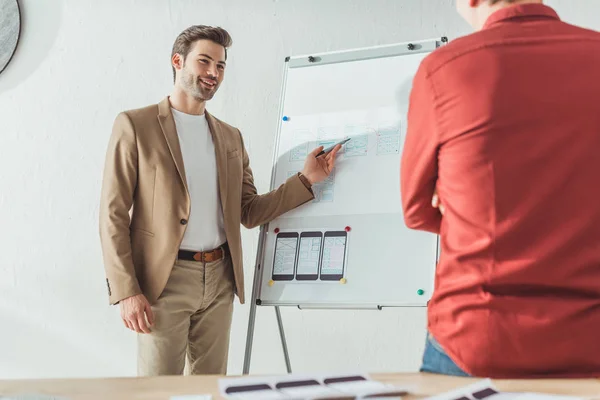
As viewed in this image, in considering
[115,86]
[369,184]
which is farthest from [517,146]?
[115,86]

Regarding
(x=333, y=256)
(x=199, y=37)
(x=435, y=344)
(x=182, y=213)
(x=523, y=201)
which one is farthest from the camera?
(x=199, y=37)

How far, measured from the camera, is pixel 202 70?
7.74 feet

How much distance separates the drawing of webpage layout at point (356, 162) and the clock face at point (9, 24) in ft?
5.61

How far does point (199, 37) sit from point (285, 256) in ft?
2.65

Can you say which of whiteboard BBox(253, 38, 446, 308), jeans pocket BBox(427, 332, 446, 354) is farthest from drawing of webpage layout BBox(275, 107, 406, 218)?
jeans pocket BBox(427, 332, 446, 354)

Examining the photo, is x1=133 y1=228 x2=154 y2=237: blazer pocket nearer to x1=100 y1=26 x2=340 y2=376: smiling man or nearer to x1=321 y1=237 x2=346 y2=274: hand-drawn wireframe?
x1=100 y1=26 x2=340 y2=376: smiling man

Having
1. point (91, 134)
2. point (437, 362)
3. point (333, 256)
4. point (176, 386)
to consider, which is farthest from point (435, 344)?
point (91, 134)

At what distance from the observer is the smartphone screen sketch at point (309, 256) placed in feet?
7.54

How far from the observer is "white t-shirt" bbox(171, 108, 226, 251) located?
223 centimetres

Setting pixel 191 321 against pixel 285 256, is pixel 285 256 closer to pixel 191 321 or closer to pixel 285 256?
pixel 285 256

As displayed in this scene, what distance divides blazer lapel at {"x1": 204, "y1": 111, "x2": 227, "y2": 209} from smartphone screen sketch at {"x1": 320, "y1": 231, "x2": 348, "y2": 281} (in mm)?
366

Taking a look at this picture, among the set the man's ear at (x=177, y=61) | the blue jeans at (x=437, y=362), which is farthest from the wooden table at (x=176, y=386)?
the man's ear at (x=177, y=61)

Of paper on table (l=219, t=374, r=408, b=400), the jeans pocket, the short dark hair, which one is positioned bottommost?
paper on table (l=219, t=374, r=408, b=400)

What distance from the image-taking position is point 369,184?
2.31 metres
